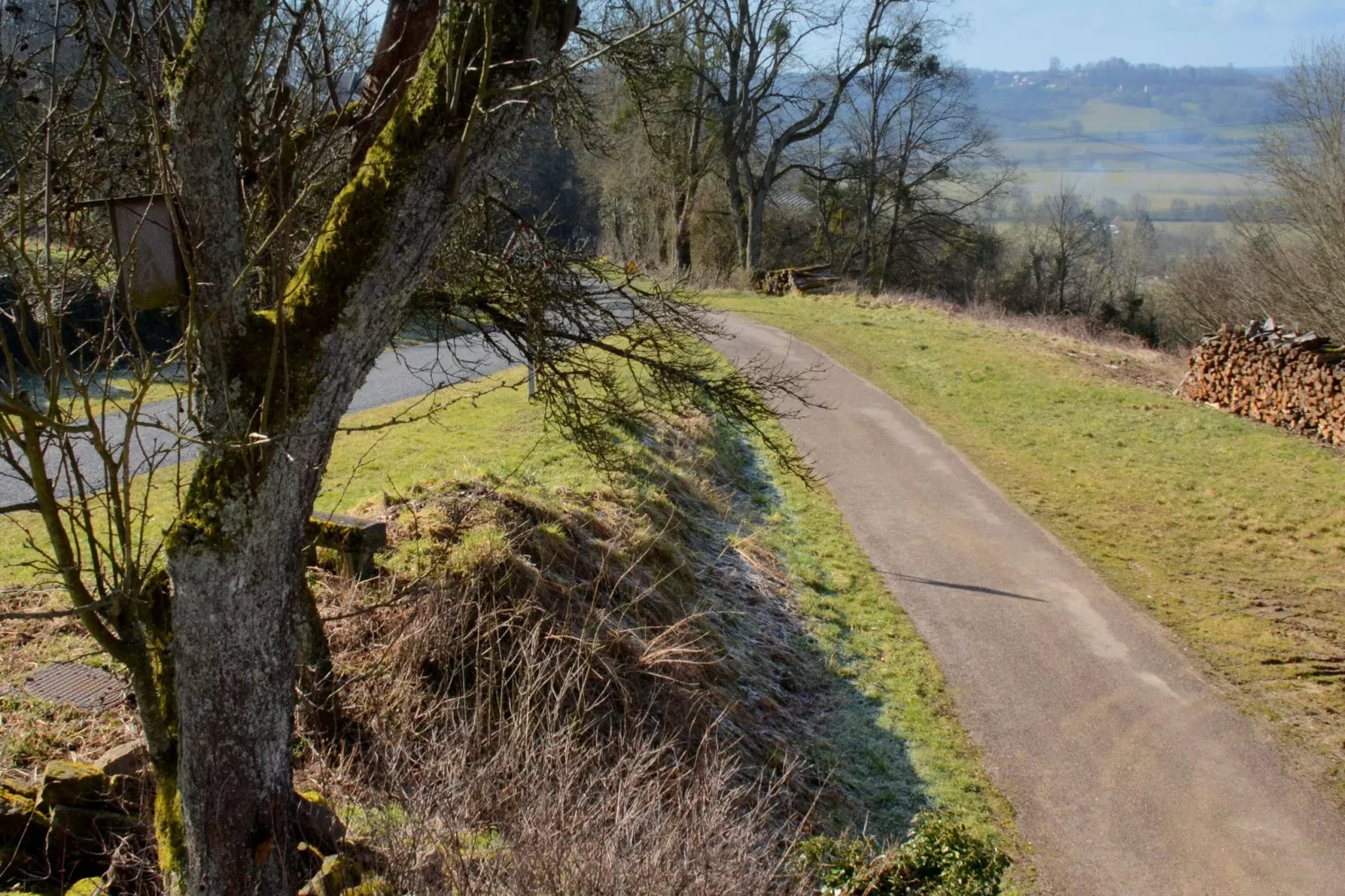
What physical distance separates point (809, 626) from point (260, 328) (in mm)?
7978

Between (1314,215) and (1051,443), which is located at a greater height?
(1314,215)

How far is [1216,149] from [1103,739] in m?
188

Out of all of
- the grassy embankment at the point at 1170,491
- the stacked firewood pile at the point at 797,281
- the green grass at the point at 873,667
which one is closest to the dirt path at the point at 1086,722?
the green grass at the point at 873,667

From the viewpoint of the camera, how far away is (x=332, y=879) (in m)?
4.39

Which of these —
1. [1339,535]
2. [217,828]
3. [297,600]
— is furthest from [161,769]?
[1339,535]

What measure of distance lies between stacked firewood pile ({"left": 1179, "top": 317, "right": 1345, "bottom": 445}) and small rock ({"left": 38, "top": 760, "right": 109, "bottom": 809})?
59.7 ft

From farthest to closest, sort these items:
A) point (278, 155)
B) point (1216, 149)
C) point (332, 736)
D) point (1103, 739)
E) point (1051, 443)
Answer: point (1216, 149)
point (1051, 443)
point (1103, 739)
point (332, 736)
point (278, 155)

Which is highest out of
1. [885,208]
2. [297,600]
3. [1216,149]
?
[1216,149]

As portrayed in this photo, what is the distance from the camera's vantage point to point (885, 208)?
1762 inches

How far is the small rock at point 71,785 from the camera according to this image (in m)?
4.59

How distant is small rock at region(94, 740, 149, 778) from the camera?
4.89 m

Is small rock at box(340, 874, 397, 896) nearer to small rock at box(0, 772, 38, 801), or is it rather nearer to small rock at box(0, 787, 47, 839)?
small rock at box(0, 787, 47, 839)

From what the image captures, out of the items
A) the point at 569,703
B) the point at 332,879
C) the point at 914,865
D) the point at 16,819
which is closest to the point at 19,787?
the point at 16,819

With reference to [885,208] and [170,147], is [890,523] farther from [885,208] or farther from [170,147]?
[885,208]
